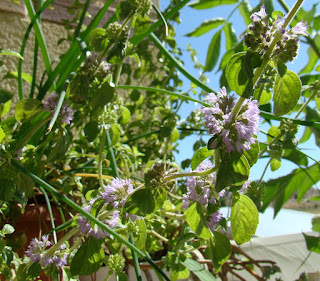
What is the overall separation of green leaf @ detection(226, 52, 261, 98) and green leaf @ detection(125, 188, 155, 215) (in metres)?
0.13

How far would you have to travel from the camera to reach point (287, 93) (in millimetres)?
306

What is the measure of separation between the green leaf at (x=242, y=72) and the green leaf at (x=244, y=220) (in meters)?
0.12

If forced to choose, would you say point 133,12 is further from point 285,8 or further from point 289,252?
point 289,252

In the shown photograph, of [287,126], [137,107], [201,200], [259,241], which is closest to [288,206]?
[259,241]

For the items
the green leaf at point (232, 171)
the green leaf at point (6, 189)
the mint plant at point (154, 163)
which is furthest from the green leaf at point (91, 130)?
the green leaf at point (232, 171)

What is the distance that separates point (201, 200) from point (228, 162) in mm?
79

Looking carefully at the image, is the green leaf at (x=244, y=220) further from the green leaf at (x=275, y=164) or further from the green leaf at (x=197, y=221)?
the green leaf at (x=275, y=164)

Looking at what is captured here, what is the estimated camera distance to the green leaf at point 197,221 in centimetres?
35

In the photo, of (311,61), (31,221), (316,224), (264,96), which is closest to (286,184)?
(316,224)

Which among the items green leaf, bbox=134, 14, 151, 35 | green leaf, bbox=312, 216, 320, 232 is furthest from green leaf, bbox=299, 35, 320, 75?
green leaf, bbox=134, 14, 151, 35

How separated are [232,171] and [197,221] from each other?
0.09m

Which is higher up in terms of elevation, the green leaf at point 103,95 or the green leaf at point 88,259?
the green leaf at point 103,95

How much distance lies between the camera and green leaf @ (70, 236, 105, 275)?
0.40m

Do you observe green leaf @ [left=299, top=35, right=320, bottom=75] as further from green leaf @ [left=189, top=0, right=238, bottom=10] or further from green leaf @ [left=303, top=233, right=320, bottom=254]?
green leaf @ [left=303, top=233, right=320, bottom=254]
